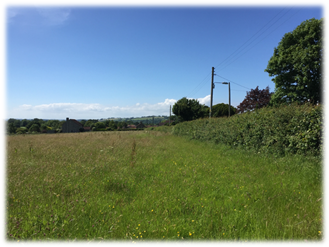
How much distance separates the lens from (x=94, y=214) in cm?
303

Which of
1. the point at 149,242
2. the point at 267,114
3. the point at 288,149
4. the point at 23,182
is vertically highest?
the point at 267,114

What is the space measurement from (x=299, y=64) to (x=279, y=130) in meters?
14.9

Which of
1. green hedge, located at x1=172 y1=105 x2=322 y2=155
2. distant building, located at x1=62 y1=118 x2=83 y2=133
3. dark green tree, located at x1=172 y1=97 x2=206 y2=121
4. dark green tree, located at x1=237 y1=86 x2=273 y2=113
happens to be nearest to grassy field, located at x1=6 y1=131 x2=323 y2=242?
green hedge, located at x1=172 y1=105 x2=322 y2=155

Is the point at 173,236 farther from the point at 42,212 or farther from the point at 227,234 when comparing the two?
the point at 42,212

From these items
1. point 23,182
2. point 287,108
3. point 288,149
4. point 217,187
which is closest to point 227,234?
point 217,187

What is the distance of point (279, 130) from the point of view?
687 cm

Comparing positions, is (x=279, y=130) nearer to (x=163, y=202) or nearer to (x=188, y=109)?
(x=163, y=202)

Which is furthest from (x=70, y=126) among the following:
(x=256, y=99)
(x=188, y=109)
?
(x=256, y=99)

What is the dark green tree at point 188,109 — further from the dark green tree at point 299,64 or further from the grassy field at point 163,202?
the grassy field at point 163,202

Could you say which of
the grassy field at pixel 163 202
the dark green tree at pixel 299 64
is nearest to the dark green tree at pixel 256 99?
the dark green tree at pixel 299 64

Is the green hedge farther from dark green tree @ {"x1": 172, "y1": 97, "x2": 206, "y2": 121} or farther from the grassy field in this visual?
dark green tree @ {"x1": 172, "y1": 97, "x2": 206, "y2": 121}

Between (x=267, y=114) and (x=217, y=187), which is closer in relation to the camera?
(x=217, y=187)

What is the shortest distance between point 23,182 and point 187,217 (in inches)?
164

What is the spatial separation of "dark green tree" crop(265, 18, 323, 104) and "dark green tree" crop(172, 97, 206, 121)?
86.1 feet
